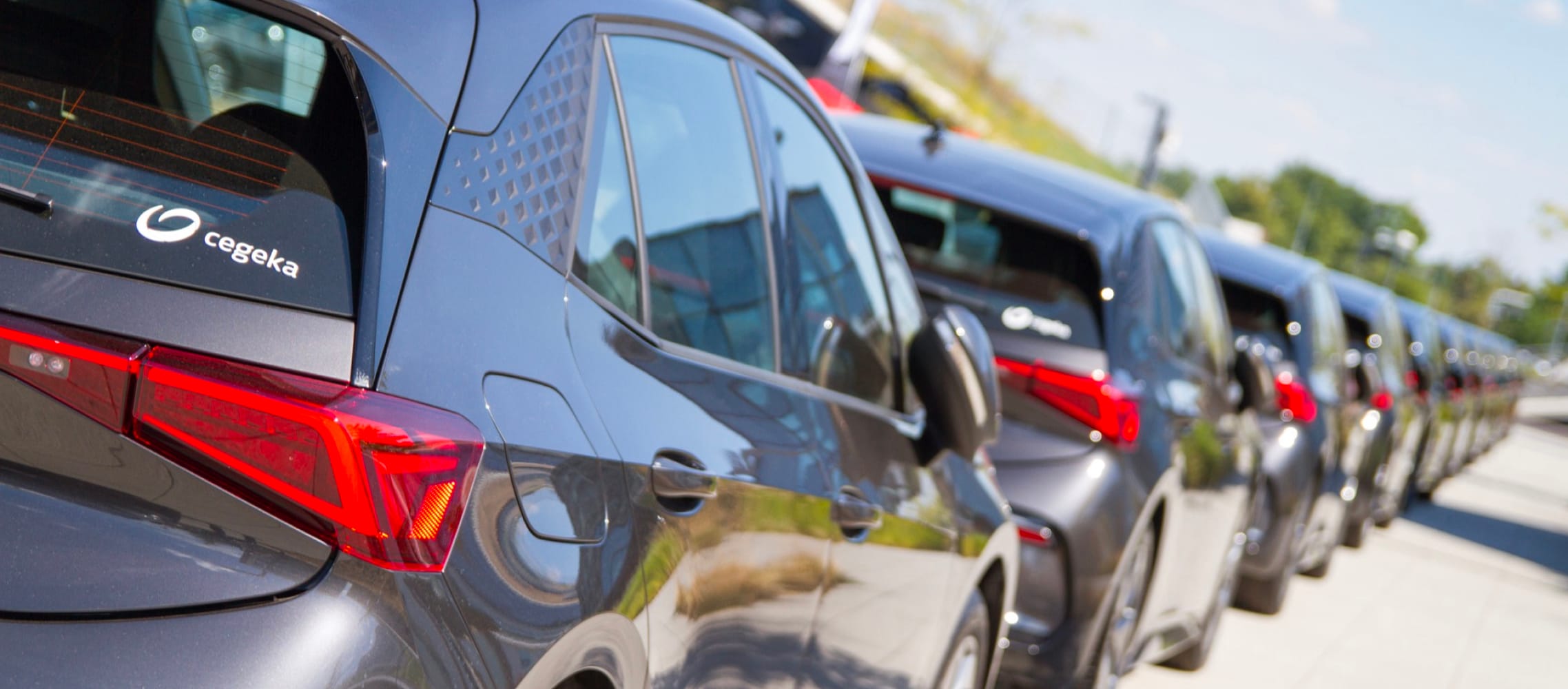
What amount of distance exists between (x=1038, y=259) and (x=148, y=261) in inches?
159

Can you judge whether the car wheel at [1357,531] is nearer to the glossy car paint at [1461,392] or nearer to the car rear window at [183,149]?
the glossy car paint at [1461,392]

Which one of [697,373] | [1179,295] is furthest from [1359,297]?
[697,373]

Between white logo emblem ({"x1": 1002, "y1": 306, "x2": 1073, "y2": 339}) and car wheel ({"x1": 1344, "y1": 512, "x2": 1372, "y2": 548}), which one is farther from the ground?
white logo emblem ({"x1": 1002, "y1": 306, "x2": 1073, "y2": 339})

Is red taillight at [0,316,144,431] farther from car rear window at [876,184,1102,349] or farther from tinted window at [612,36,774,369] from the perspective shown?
car rear window at [876,184,1102,349]

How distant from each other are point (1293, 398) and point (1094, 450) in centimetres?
402

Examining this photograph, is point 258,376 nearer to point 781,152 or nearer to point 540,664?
point 540,664

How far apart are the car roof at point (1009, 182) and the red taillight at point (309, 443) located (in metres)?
3.95

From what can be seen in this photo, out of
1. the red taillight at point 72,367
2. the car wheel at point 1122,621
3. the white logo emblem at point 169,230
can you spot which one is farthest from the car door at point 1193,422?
the red taillight at point 72,367

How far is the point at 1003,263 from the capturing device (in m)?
5.59

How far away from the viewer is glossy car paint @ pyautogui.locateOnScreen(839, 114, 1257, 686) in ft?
16.9

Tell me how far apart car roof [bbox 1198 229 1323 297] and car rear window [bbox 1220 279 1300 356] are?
5cm

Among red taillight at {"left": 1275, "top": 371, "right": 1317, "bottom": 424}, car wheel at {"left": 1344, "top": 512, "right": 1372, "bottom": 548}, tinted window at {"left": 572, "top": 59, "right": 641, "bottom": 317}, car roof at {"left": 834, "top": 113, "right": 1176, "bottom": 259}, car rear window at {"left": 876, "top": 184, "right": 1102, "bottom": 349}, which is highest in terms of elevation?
tinted window at {"left": 572, "top": 59, "right": 641, "bottom": 317}

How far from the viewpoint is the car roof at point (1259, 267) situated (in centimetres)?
930

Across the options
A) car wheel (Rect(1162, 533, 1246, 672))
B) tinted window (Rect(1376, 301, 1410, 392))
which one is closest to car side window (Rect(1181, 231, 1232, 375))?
car wheel (Rect(1162, 533, 1246, 672))
